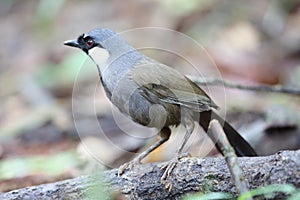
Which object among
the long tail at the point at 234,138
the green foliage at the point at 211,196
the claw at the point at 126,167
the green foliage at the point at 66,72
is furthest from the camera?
the green foliage at the point at 66,72

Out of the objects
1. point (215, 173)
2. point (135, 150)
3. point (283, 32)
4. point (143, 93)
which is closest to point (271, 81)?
point (283, 32)

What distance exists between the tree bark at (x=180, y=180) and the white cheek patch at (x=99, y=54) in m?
0.84

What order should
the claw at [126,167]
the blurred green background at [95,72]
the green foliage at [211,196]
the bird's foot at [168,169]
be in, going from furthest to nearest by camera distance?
the blurred green background at [95,72]
the claw at [126,167]
the bird's foot at [168,169]
the green foliage at [211,196]

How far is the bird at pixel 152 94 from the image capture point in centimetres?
356

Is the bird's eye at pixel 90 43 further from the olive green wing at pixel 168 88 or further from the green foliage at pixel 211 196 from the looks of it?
the green foliage at pixel 211 196

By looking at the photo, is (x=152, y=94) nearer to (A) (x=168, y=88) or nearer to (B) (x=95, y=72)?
(A) (x=168, y=88)

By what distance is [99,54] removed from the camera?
389cm

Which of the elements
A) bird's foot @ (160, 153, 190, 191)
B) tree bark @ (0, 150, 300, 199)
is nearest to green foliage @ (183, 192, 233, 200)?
tree bark @ (0, 150, 300, 199)

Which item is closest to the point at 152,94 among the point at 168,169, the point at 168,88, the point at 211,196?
the point at 168,88

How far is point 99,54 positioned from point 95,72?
4.24 metres

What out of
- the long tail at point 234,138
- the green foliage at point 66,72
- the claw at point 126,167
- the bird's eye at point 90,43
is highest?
the green foliage at point 66,72

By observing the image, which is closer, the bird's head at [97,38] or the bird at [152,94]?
the bird at [152,94]

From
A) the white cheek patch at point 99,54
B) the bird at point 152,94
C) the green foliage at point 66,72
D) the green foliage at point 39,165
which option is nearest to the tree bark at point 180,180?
the bird at point 152,94

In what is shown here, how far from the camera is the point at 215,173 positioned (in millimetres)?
3000
